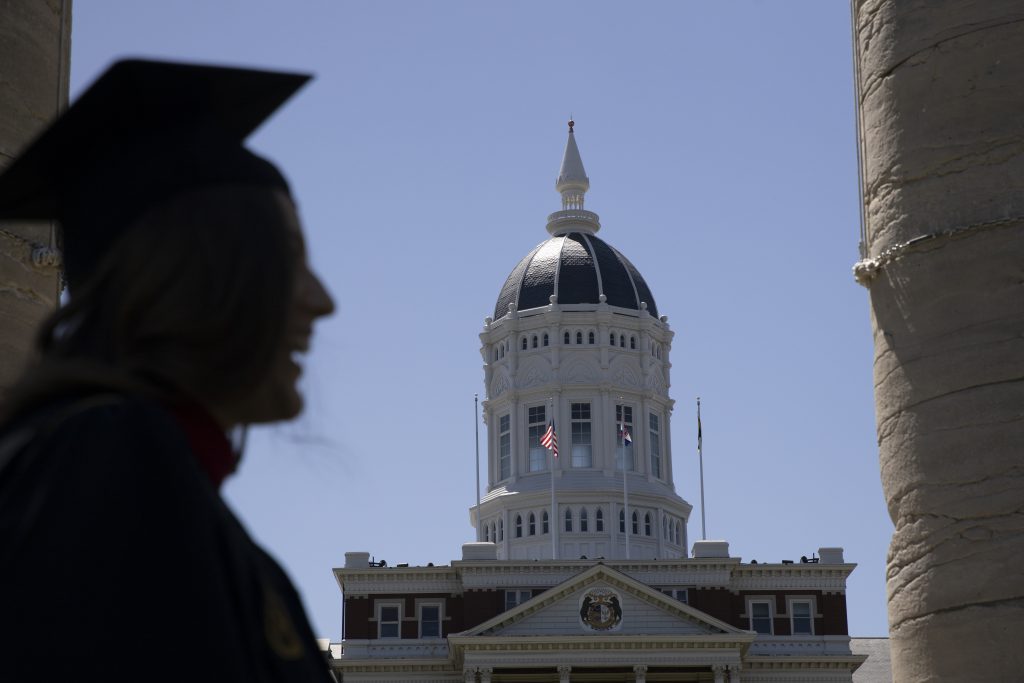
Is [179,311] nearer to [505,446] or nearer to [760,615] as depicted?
[760,615]

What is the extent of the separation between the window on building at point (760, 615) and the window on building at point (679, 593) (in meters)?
2.58

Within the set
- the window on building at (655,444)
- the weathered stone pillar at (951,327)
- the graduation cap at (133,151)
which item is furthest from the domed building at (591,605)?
the graduation cap at (133,151)

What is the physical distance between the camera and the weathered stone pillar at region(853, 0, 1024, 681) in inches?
413

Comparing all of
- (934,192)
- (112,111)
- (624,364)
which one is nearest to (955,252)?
(934,192)

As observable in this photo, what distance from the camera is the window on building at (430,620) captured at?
221ft

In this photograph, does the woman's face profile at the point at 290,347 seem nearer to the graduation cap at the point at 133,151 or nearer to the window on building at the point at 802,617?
the graduation cap at the point at 133,151

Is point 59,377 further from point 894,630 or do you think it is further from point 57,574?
point 894,630

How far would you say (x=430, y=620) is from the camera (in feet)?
222

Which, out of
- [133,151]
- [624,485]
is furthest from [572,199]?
[133,151]

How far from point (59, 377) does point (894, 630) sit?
10326mm

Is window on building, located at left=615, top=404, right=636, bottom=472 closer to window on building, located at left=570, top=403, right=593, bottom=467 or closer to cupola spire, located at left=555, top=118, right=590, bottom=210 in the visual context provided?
window on building, located at left=570, top=403, right=593, bottom=467

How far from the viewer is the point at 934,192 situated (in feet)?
36.9

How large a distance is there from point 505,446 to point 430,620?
839 inches

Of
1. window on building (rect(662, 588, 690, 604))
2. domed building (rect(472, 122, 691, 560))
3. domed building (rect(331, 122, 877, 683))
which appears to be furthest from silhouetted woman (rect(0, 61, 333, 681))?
domed building (rect(472, 122, 691, 560))
